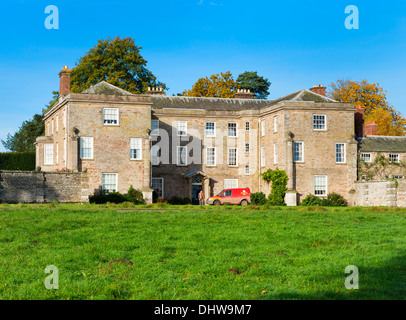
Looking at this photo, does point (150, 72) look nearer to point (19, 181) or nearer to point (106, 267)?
point (19, 181)

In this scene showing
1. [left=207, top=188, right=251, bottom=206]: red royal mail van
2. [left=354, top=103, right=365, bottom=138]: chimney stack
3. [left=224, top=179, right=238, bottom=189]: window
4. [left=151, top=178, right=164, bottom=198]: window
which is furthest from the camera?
[left=354, top=103, right=365, bottom=138]: chimney stack

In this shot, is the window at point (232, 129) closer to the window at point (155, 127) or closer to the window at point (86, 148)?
the window at point (155, 127)

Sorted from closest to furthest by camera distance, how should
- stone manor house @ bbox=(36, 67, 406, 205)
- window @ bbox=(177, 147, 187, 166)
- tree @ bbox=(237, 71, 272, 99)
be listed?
1. stone manor house @ bbox=(36, 67, 406, 205)
2. window @ bbox=(177, 147, 187, 166)
3. tree @ bbox=(237, 71, 272, 99)

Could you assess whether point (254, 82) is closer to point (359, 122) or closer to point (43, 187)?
point (359, 122)

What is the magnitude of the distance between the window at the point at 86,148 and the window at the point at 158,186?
7.66m

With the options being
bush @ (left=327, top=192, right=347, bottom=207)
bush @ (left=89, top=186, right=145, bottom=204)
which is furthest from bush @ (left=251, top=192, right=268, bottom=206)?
bush @ (left=89, top=186, right=145, bottom=204)

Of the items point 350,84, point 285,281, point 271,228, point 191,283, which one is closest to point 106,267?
point 191,283

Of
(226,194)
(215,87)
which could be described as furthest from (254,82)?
(226,194)

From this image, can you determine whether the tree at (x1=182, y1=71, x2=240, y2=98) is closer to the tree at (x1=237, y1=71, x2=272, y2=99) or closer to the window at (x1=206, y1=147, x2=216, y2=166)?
the tree at (x1=237, y1=71, x2=272, y2=99)

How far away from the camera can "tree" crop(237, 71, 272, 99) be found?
2687 inches

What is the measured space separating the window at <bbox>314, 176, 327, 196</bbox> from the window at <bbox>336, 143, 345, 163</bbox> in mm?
2249

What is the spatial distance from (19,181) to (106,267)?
1002 inches

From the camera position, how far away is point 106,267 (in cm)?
1112
